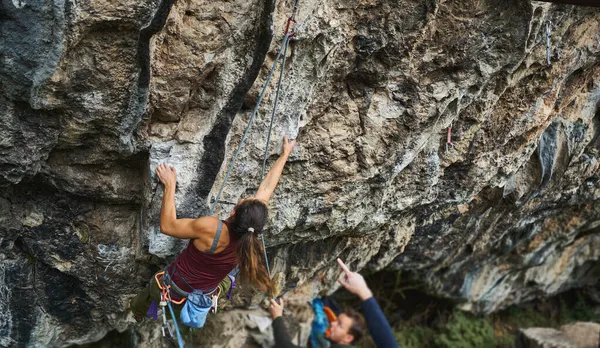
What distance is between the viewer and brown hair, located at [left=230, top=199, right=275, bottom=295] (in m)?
3.14

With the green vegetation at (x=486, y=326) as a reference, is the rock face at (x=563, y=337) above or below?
above

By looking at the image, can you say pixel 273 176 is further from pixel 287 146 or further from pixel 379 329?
pixel 379 329

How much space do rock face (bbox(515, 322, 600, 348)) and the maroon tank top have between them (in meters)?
7.26

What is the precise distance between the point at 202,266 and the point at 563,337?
8.01 m

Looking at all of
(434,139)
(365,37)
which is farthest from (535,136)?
(365,37)

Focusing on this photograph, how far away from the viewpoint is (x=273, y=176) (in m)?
3.69

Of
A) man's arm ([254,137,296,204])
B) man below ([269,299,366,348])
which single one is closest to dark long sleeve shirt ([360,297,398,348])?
man below ([269,299,366,348])

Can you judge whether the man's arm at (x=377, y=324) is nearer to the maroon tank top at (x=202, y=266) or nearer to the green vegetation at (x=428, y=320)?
the maroon tank top at (x=202, y=266)

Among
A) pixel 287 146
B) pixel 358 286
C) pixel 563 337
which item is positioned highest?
pixel 287 146

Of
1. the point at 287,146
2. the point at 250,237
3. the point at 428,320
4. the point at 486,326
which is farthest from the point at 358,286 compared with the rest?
the point at 486,326

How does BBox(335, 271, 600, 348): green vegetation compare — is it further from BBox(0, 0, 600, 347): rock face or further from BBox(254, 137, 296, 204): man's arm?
BBox(254, 137, 296, 204): man's arm

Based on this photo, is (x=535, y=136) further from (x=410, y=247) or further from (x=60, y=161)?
(x=60, y=161)

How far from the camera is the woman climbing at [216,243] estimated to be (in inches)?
125

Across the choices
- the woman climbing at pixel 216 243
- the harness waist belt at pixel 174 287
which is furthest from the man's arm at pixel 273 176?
the harness waist belt at pixel 174 287
